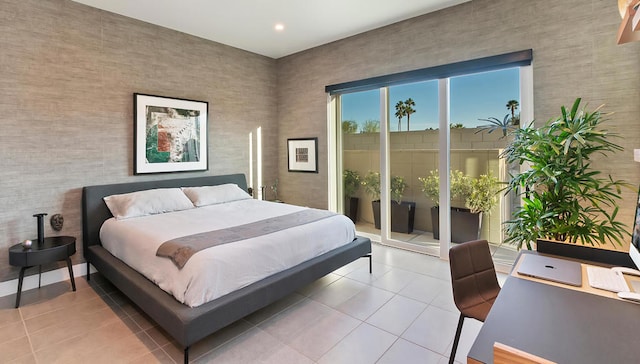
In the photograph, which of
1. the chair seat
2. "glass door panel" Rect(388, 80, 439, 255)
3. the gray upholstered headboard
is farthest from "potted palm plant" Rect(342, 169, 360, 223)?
the chair seat

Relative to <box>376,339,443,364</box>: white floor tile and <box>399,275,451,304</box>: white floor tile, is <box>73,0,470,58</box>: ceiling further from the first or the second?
<box>376,339,443,364</box>: white floor tile

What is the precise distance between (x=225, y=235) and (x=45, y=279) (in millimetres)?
2338

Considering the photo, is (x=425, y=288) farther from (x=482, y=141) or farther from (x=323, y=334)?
(x=482, y=141)

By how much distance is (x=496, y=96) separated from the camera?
3676mm

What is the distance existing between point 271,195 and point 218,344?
361 cm

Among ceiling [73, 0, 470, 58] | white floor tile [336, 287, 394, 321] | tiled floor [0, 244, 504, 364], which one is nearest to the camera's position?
tiled floor [0, 244, 504, 364]

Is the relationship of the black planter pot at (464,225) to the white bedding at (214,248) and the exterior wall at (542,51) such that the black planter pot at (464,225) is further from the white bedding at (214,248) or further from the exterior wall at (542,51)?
the white bedding at (214,248)

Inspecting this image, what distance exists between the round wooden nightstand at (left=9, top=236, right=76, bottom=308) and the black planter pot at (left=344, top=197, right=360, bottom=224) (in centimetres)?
367

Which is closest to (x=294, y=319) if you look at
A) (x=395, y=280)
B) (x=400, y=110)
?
(x=395, y=280)

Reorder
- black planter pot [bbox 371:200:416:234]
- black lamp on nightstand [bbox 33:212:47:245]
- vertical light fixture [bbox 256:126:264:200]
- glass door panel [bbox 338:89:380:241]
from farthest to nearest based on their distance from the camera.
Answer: vertical light fixture [bbox 256:126:264:200] → glass door panel [bbox 338:89:380:241] → black planter pot [bbox 371:200:416:234] → black lamp on nightstand [bbox 33:212:47:245]

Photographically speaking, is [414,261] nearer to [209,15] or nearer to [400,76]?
[400,76]

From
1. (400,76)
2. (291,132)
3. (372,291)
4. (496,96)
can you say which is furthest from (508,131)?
(291,132)

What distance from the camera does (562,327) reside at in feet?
3.59

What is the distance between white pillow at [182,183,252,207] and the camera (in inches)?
166
